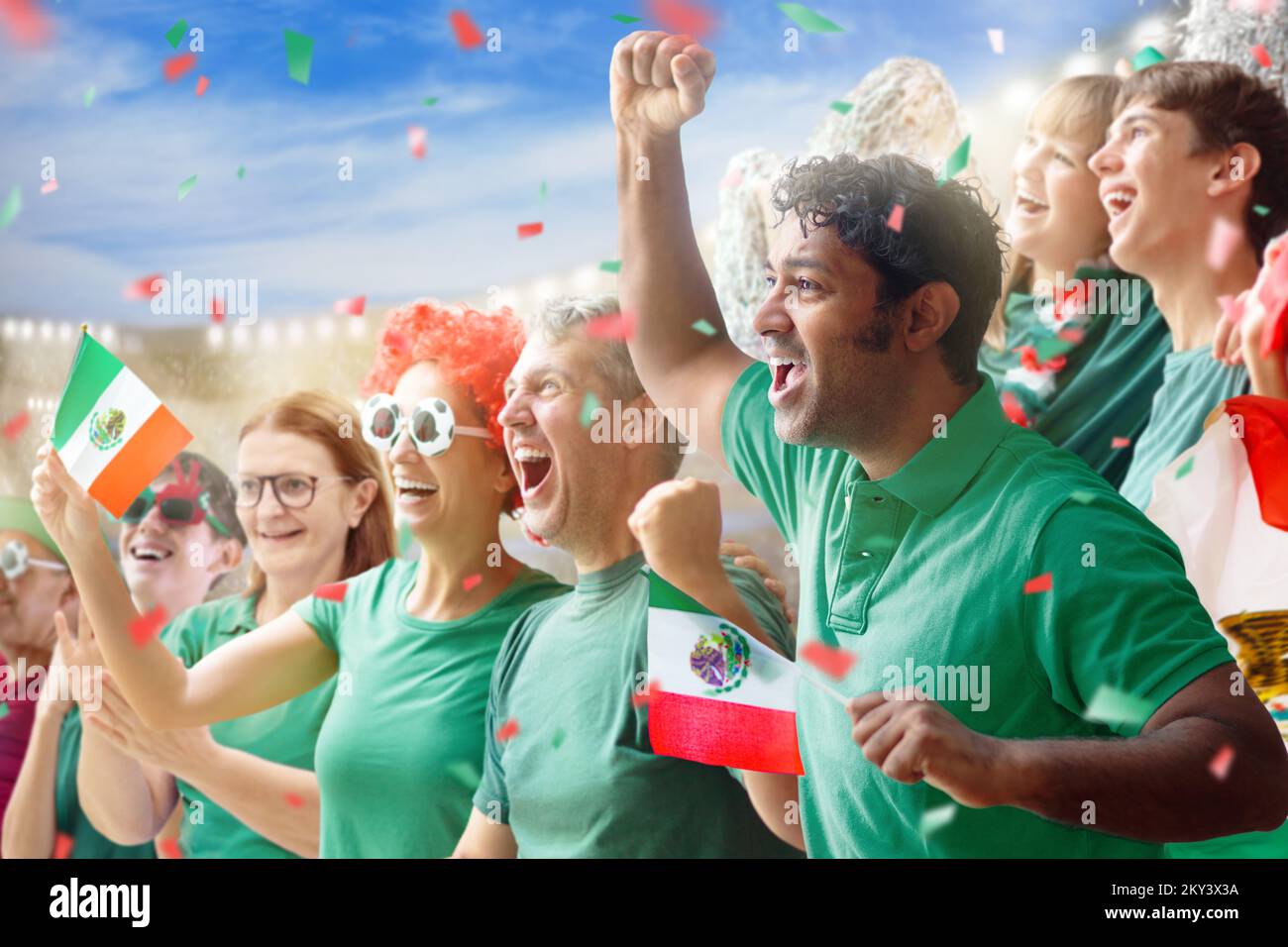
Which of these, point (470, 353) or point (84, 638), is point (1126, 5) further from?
point (84, 638)

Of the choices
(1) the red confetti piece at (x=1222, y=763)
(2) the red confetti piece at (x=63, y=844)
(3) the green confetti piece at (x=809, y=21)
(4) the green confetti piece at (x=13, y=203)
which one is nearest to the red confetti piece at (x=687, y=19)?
(3) the green confetti piece at (x=809, y=21)

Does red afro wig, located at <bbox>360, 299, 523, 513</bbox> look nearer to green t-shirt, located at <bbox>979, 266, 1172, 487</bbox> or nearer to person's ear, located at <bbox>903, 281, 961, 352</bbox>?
person's ear, located at <bbox>903, 281, 961, 352</bbox>

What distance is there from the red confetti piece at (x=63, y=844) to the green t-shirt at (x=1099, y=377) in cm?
178

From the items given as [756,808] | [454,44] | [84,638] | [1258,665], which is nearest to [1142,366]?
[1258,665]

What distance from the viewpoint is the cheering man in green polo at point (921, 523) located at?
1688 millimetres

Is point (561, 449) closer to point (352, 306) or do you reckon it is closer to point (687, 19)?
point (352, 306)

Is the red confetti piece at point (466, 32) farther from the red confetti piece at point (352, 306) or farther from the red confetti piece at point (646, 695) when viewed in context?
the red confetti piece at point (646, 695)

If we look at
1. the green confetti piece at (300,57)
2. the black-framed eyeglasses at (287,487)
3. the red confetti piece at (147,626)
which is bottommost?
the red confetti piece at (147,626)

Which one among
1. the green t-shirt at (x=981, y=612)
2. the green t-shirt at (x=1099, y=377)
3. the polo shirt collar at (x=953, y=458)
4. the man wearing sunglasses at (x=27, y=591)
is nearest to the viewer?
the green t-shirt at (x=981, y=612)

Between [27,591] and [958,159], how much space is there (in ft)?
5.98

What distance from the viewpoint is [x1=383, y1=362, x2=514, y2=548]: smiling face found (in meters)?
2.33

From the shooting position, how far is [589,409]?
2254 millimetres

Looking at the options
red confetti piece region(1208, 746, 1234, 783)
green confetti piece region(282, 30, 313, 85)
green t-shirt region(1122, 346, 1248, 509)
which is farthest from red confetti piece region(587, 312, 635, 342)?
red confetti piece region(1208, 746, 1234, 783)
